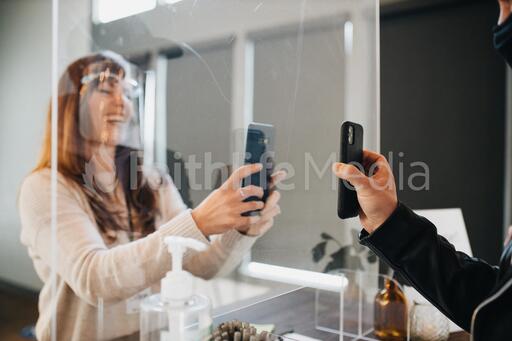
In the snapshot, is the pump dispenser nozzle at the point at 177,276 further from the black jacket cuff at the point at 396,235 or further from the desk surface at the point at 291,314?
the black jacket cuff at the point at 396,235

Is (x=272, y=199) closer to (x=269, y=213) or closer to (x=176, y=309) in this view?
(x=269, y=213)

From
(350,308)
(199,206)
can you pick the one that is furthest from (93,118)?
(350,308)

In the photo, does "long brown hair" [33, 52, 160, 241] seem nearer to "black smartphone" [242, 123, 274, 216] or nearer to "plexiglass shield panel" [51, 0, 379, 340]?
"plexiglass shield panel" [51, 0, 379, 340]

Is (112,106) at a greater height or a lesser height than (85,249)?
greater

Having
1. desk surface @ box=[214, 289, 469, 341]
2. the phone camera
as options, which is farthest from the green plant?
the phone camera

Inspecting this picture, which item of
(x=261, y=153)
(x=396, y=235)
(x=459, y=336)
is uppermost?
(x=261, y=153)

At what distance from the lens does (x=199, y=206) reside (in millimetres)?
618

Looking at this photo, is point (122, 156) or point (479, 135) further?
point (479, 135)

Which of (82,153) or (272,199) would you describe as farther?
(272,199)

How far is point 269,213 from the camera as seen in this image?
70 cm

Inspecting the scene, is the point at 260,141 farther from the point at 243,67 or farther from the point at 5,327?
the point at 5,327

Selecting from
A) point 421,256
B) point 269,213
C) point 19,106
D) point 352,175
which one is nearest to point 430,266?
point 421,256

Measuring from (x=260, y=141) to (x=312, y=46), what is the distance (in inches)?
9.5

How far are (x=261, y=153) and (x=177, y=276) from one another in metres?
0.22
